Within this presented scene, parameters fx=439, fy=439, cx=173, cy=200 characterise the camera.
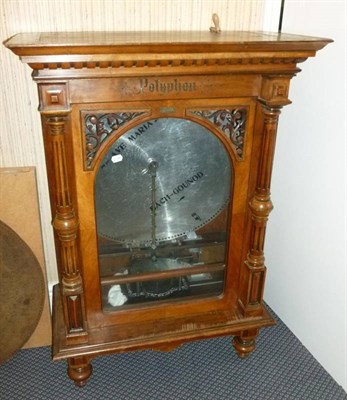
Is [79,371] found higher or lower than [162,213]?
lower

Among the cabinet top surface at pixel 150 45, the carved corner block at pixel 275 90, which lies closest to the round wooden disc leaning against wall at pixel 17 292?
the cabinet top surface at pixel 150 45

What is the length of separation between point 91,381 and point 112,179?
2.28 feet

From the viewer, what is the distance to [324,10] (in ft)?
4.15

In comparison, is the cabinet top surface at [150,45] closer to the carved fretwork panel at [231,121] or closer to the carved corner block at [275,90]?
the carved corner block at [275,90]

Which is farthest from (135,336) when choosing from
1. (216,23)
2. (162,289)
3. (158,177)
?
(216,23)

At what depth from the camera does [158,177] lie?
1.21 metres

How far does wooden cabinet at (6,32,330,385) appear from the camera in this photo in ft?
3.27

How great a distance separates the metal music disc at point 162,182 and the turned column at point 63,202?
10 centimetres

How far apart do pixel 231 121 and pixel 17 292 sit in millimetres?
879

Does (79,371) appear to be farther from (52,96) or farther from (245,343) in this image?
(52,96)

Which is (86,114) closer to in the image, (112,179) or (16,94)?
(112,179)

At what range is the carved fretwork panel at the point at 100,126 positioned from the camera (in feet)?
3.52

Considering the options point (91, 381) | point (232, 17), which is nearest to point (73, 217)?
point (91, 381)

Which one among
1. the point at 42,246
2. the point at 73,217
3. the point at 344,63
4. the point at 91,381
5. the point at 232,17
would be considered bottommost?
the point at 91,381
